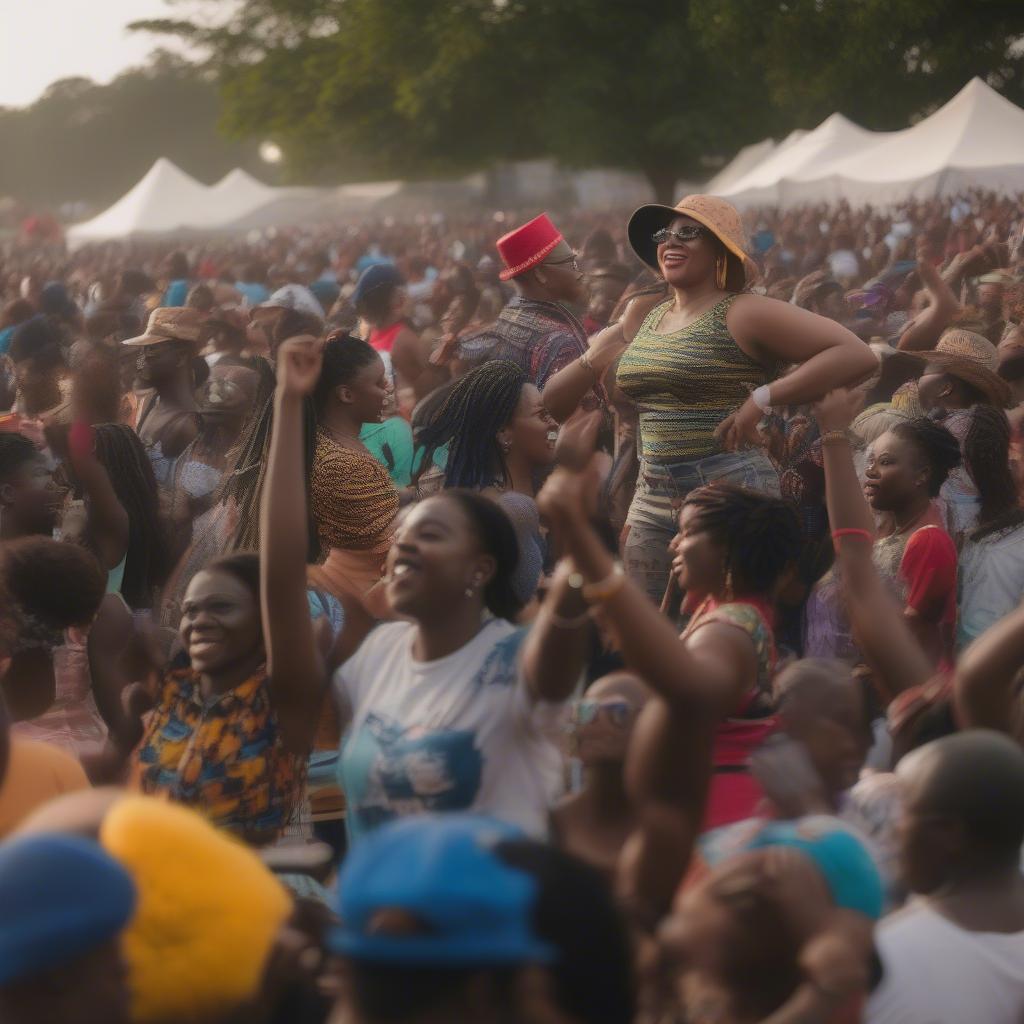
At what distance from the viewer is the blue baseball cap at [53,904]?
2.13m

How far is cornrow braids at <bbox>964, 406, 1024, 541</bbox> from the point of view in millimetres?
5832

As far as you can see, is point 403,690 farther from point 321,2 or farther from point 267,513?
point 321,2

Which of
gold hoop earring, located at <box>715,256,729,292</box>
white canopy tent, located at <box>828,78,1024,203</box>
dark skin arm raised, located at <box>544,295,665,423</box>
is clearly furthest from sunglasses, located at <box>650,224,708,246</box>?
white canopy tent, located at <box>828,78,1024,203</box>

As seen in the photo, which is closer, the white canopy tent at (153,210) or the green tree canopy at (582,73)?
the green tree canopy at (582,73)

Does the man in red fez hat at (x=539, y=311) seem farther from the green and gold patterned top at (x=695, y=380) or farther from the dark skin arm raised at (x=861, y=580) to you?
the dark skin arm raised at (x=861, y=580)

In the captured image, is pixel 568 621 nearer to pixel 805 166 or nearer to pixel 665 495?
pixel 665 495

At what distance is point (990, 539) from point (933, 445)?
1.10 feet

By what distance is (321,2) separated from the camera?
155ft

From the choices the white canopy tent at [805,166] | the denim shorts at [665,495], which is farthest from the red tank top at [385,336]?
the white canopy tent at [805,166]

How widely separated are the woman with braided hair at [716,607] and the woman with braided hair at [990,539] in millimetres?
1304

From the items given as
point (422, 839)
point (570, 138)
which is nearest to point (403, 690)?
point (422, 839)

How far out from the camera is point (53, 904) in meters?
2.13

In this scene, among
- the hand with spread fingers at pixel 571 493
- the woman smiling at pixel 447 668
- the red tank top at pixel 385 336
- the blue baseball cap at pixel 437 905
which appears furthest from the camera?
the red tank top at pixel 385 336

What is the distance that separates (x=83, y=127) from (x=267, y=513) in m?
109
